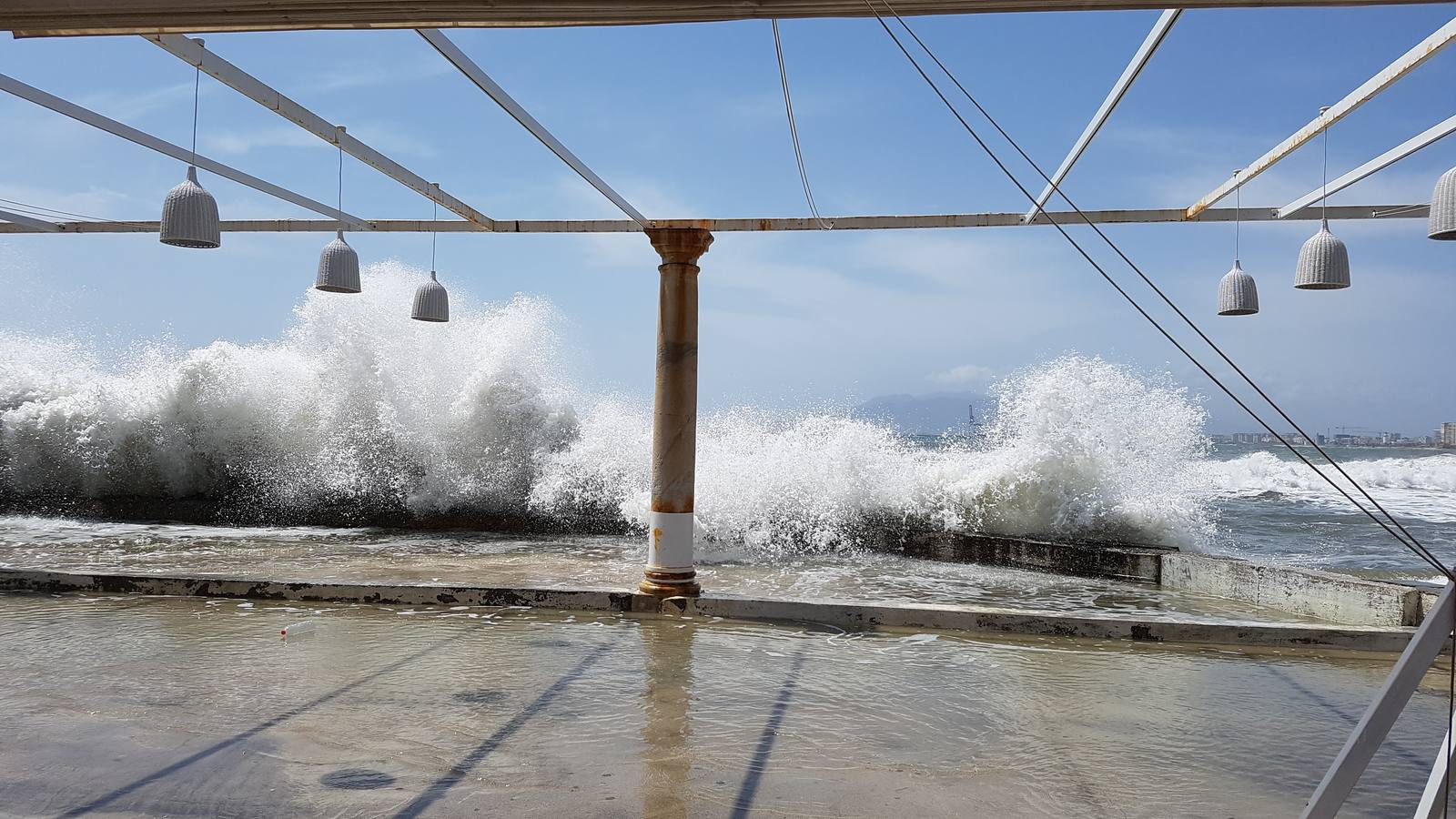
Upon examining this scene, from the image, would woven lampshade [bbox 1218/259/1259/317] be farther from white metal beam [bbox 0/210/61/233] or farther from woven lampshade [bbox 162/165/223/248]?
white metal beam [bbox 0/210/61/233]

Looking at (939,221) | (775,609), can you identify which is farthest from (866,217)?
(775,609)

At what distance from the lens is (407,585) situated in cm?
636

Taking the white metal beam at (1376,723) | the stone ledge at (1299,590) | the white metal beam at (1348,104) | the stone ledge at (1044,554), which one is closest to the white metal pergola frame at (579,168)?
the white metal beam at (1348,104)

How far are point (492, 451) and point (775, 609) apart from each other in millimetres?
9060

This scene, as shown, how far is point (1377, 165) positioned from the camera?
5441mm

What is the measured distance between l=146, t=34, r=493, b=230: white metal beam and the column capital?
4.96 ft

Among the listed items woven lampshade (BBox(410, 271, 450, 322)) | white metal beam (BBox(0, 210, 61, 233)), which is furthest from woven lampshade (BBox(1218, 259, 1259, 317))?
white metal beam (BBox(0, 210, 61, 233))

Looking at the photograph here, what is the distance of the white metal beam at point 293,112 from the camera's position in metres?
4.13

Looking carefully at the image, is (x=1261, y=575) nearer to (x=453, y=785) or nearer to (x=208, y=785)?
(x=453, y=785)

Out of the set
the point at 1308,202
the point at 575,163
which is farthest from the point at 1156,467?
the point at 575,163

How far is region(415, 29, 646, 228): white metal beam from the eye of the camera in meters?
4.07

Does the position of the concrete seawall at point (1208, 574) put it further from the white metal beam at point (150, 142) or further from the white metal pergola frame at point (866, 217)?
the white metal beam at point (150, 142)

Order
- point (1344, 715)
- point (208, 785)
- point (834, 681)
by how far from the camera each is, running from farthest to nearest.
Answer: point (834, 681) → point (1344, 715) → point (208, 785)

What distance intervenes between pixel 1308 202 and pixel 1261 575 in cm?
326
